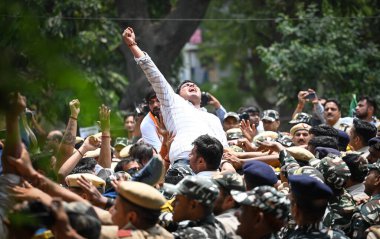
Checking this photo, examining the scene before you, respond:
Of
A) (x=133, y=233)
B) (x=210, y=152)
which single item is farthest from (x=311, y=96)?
(x=133, y=233)

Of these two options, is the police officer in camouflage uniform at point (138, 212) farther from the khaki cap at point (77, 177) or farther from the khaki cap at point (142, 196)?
the khaki cap at point (77, 177)

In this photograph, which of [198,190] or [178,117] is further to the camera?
[178,117]

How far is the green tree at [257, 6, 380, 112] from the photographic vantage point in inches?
700

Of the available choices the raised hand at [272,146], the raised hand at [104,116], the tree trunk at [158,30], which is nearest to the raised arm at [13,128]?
the raised hand at [104,116]

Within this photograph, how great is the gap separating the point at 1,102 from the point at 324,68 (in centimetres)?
1444

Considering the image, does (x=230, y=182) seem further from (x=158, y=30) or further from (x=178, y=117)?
(x=158, y=30)

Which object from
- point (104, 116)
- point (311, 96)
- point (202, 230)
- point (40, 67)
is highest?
point (40, 67)

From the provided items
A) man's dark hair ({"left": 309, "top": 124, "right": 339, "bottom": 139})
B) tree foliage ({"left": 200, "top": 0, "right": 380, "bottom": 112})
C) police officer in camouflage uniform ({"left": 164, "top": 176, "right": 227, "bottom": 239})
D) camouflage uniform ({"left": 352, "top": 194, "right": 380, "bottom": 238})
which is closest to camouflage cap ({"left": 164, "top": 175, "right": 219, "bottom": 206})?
police officer in camouflage uniform ({"left": 164, "top": 176, "right": 227, "bottom": 239})

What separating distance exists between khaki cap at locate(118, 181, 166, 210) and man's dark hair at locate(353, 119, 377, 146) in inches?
204

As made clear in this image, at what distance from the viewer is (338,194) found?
718 centimetres

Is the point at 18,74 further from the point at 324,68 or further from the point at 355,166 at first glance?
the point at 324,68

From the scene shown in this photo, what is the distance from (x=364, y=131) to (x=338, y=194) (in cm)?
313

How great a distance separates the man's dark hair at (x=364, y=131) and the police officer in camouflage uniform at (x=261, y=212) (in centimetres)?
444

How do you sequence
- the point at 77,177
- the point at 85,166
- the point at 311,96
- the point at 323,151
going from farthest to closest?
the point at 311,96, the point at 323,151, the point at 85,166, the point at 77,177
